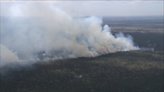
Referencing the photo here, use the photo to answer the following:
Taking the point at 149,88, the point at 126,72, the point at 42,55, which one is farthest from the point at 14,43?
the point at 149,88

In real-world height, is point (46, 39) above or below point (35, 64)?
above

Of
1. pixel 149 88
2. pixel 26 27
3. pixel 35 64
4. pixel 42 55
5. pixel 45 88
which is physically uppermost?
pixel 26 27

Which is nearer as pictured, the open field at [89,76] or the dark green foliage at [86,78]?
the dark green foliage at [86,78]

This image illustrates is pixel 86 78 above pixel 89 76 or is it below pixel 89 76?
below

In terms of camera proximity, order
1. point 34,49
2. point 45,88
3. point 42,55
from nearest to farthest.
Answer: point 45,88
point 42,55
point 34,49

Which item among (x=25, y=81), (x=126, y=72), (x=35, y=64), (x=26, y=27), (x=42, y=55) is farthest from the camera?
(x=26, y=27)

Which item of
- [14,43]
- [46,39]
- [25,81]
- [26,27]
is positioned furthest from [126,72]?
[26,27]

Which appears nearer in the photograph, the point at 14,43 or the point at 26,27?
the point at 14,43

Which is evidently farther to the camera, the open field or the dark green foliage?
the open field

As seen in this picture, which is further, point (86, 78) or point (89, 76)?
point (89, 76)

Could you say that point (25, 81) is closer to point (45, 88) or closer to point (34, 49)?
point (45, 88)
